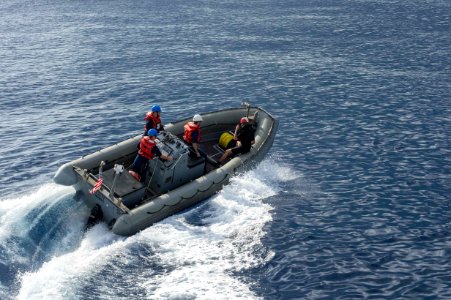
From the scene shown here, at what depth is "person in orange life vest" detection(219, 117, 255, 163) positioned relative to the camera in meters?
23.0

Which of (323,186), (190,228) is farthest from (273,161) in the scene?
(190,228)

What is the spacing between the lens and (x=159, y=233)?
19000 millimetres

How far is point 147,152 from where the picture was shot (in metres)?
20.1

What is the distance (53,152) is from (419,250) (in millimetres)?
20071

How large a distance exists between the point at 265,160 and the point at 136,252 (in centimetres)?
1011

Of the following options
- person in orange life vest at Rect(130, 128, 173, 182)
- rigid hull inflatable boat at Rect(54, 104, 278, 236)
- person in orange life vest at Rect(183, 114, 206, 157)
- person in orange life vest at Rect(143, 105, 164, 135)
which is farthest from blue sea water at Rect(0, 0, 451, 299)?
person in orange life vest at Rect(143, 105, 164, 135)

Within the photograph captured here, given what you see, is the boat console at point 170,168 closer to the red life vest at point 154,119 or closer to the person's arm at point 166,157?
the person's arm at point 166,157

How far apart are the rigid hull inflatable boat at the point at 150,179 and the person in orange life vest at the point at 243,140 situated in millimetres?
309

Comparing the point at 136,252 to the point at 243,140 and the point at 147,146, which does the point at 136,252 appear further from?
the point at 243,140

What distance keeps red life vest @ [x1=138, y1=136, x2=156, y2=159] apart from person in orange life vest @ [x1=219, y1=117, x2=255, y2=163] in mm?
4357

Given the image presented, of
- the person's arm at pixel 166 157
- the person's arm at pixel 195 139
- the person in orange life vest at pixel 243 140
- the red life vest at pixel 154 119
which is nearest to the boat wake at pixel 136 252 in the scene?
the person's arm at pixel 195 139

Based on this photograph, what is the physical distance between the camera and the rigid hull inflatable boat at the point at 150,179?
1880 centimetres

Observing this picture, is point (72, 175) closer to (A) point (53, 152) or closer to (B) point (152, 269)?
(B) point (152, 269)

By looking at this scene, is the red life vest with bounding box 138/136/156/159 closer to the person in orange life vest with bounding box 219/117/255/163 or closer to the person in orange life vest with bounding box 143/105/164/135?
the person in orange life vest with bounding box 143/105/164/135
